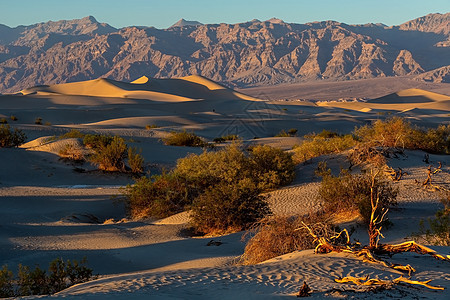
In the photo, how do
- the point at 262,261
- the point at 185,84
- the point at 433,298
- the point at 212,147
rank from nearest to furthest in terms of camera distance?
the point at 433,298 < the point at 262,261 < the point at 212,147 < the point at 185,84

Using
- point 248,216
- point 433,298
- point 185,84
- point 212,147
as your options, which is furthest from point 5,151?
point 185,84

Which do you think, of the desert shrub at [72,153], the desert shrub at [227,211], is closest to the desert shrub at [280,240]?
the desert shrub at [227,211]

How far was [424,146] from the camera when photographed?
18.0 metres

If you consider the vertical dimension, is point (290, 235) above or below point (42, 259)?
above

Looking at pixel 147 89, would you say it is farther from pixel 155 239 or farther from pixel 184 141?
pixel 155 239

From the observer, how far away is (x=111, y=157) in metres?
19.3

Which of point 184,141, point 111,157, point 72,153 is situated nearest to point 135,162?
→ point 111,157

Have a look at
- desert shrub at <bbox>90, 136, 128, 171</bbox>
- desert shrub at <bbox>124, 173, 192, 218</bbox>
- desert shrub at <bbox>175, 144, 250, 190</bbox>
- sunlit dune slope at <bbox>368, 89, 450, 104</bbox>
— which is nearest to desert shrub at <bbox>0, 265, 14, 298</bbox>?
desert shrub at <bbox>124, 173, 192, 218</bbox>

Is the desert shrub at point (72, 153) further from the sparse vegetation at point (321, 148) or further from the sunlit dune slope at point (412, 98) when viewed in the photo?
the sunlit dune slope at point (412, 98)

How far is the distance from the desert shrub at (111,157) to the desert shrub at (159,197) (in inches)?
209

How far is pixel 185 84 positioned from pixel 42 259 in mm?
93346

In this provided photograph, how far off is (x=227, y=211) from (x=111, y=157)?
8931 mm

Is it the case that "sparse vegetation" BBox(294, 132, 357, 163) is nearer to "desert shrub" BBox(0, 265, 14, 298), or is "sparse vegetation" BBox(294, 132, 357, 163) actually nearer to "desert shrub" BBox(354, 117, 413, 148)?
"desert shrub" BBox(354, 117, 413, 148)

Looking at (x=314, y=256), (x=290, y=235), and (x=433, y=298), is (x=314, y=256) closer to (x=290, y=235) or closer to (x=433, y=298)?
(x=290, y=235)
